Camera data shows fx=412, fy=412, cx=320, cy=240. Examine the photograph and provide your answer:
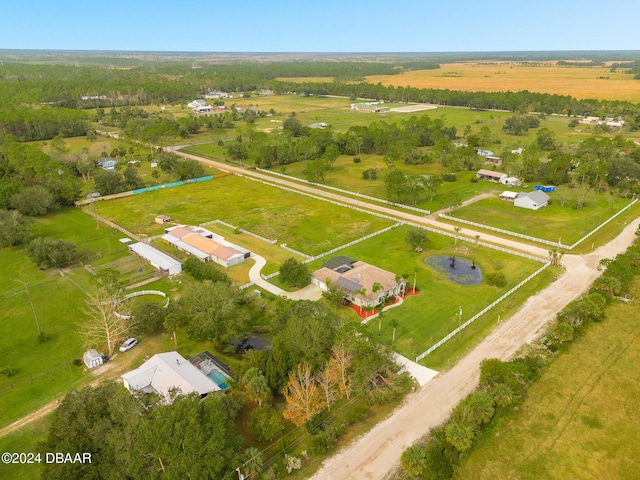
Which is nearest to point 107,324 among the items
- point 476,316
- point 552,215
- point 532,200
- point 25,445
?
point 25,445

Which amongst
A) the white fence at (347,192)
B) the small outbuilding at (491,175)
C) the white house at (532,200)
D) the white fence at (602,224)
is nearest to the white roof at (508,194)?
the white house at (532,200)

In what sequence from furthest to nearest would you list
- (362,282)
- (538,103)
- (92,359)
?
(538,103), (362,282), (92,359)

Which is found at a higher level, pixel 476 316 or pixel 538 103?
pixel 538 103

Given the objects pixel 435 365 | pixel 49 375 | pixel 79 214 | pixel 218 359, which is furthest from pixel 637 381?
pixel 79 214

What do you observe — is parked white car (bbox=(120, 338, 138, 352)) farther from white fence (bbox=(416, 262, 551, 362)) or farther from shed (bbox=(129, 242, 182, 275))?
white fence (bbox=(416, 262, 551, 362))

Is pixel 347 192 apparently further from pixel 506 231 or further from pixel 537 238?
pixel 537 238

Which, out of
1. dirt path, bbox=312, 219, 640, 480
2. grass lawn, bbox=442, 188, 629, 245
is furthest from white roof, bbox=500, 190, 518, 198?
dirt path, bbox=312, 219, 640, 480

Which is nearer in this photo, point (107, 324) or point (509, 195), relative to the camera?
point (107, 324)
